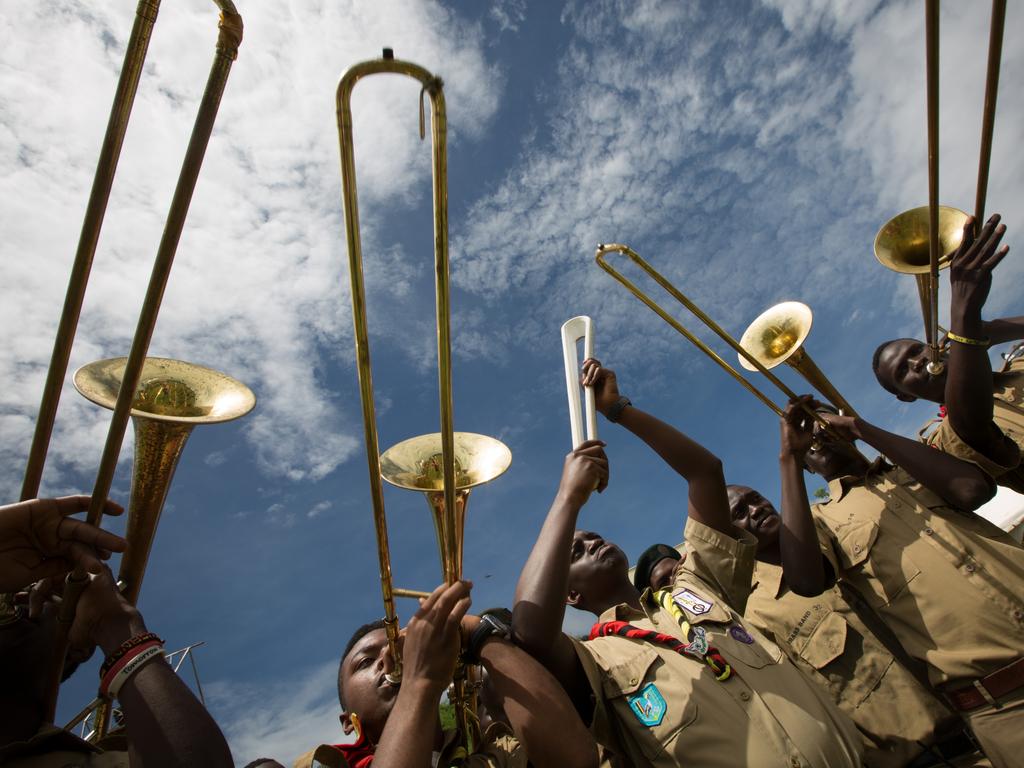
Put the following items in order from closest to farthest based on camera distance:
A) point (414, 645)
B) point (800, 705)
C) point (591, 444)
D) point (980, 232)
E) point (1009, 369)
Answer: point (414, 645) < point (800, 705) < point (591, 444) < point (980, 232) < point (1009, 369)

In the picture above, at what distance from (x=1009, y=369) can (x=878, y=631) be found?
2.56 metres

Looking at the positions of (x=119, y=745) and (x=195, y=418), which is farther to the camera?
(x=195, y=418)

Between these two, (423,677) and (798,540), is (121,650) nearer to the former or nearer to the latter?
(423,677)

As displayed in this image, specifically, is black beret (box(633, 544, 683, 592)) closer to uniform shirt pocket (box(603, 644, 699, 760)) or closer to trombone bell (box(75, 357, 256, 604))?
uniform shirt pocket (box(603, 644, 699, 760))

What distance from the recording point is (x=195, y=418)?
2.75 m

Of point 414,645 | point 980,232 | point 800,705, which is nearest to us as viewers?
point 414,645

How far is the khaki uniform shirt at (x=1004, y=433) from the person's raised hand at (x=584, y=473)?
2578 millimetres

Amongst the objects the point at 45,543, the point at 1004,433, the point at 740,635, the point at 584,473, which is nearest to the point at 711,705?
the point at 740,635

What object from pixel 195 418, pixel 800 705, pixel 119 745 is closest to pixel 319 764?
pixel 119 745

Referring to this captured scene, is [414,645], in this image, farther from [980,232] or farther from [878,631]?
[980,232]

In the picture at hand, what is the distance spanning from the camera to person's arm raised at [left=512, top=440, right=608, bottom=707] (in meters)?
2.20

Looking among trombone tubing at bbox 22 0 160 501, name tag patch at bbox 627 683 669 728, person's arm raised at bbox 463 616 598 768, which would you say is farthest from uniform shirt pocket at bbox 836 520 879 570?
trombone tubing at bbox 22 0 160 501

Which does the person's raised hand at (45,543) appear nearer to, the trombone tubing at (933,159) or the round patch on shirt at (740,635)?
the round patch on shirt at (740,635)

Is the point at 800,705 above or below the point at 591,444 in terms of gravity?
below
